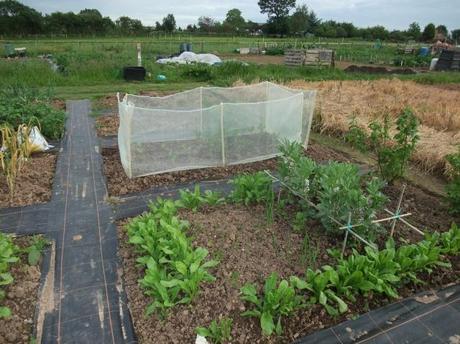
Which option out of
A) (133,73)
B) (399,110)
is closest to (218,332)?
(399,110)

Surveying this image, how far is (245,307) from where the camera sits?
2.50m

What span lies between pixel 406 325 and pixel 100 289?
239 centimetres

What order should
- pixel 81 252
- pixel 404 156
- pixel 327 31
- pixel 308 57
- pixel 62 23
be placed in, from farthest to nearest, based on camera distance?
pixel 327 31, pixel 62 23, pixel 308 57, pixel 404 156, pixel 81 252

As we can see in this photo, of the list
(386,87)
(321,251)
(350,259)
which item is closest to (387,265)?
(350,259)

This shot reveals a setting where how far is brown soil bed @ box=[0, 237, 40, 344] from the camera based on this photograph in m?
2.30

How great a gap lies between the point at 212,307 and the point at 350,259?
1.17 meters

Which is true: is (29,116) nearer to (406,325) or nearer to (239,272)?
(239,272)

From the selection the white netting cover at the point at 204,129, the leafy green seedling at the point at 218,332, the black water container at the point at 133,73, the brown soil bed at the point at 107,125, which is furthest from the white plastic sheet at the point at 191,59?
the leafy green seedling at the point at 218,332

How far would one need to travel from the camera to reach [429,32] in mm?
51531

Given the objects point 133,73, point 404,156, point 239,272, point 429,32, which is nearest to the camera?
point 239,272

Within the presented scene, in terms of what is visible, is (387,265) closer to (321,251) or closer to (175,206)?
(321,251)

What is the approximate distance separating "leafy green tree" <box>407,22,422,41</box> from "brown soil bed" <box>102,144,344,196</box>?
58.1 m

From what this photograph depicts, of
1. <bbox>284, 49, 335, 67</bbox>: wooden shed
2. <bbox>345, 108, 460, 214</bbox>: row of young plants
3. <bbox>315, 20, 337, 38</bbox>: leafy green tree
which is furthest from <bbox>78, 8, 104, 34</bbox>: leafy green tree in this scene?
<bbox>345, 108, 460, 214</bbox>: row of young plants

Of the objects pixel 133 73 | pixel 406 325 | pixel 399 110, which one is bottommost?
pixel 406 325
